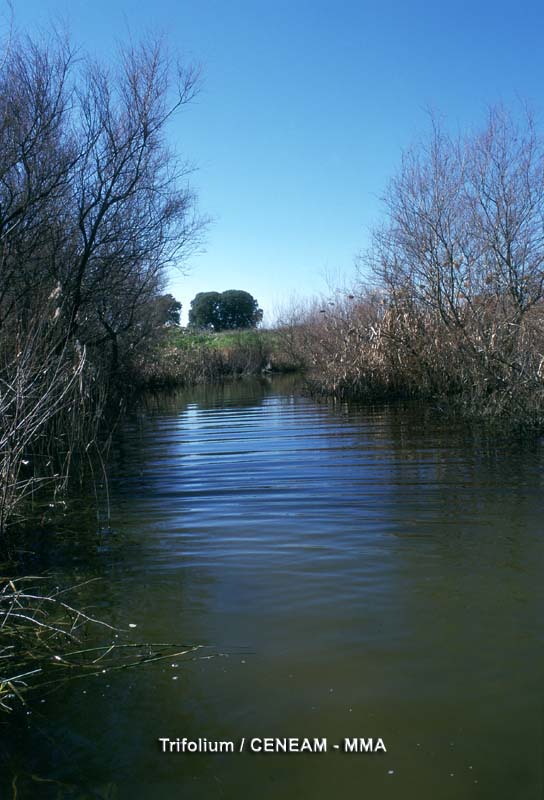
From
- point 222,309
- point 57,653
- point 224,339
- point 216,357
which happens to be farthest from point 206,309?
point 57,653

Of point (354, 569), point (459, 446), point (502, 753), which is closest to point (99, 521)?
point (354, 569)

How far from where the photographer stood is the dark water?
2400 millimetres

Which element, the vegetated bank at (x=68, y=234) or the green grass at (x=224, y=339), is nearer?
the vegetated bank at (x=68, y=234)

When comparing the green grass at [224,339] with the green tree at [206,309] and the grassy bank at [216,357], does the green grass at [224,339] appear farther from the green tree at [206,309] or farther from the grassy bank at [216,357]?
the green tree at [206,309]

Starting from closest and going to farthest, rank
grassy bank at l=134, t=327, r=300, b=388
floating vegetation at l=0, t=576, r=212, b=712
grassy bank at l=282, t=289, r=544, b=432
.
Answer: floating vegetation at l=0, t=576, r=212, b=712
grassy bank at l=282, t=289, r=544, b=432
grassy bank at l=134, t=327, r=300, b=388

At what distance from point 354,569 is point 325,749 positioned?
72.6 inches

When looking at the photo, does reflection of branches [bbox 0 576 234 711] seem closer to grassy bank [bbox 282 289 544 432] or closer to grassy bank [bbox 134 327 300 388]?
grassy bank [bbox 282 289 544 432]

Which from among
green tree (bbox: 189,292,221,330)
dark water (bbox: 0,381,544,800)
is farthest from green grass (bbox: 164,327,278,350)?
dark water (bbox: 0,381,544,800)

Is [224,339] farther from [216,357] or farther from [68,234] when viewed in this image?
[68,234]

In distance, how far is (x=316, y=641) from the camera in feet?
10.9

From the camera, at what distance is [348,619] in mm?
Result: 3561

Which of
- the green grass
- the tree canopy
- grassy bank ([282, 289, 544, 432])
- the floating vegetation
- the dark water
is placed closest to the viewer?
the dark water

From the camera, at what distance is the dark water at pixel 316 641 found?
240cm

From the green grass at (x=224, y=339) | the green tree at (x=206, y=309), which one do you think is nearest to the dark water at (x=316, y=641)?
the green grass at (x=224, y=339)
